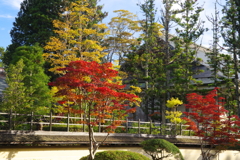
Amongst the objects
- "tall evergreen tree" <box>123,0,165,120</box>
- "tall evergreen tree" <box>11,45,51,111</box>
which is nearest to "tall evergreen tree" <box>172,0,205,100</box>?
"tall evergreen tree" <box>123,0,165,120</box>

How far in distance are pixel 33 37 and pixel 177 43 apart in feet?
44.4

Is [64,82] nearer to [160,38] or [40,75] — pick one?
[40,75]

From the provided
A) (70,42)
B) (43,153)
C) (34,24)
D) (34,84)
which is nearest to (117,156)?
(43,153)

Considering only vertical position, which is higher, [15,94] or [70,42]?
[70,42]

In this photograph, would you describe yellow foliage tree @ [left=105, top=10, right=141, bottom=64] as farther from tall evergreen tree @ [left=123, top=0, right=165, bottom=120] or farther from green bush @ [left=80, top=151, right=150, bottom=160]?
green bush @ [left=80, top=151, right=150, bottom=160]

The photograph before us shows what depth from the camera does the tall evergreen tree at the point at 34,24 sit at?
1138 inches

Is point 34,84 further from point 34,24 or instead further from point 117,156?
point 34,24

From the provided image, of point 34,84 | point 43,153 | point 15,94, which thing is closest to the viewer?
point 43,153

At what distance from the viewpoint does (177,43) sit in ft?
101

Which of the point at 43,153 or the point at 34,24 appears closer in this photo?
the point at 43,153

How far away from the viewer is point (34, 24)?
96.9ft

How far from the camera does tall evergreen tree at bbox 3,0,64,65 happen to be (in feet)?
94.8

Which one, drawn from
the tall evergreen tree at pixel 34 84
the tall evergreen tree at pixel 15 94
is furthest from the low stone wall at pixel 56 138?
the tall evergreen tree at pixel 34 84

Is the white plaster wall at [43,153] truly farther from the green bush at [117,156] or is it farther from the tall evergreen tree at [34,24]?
the tall evergreen tree at [34,24]
